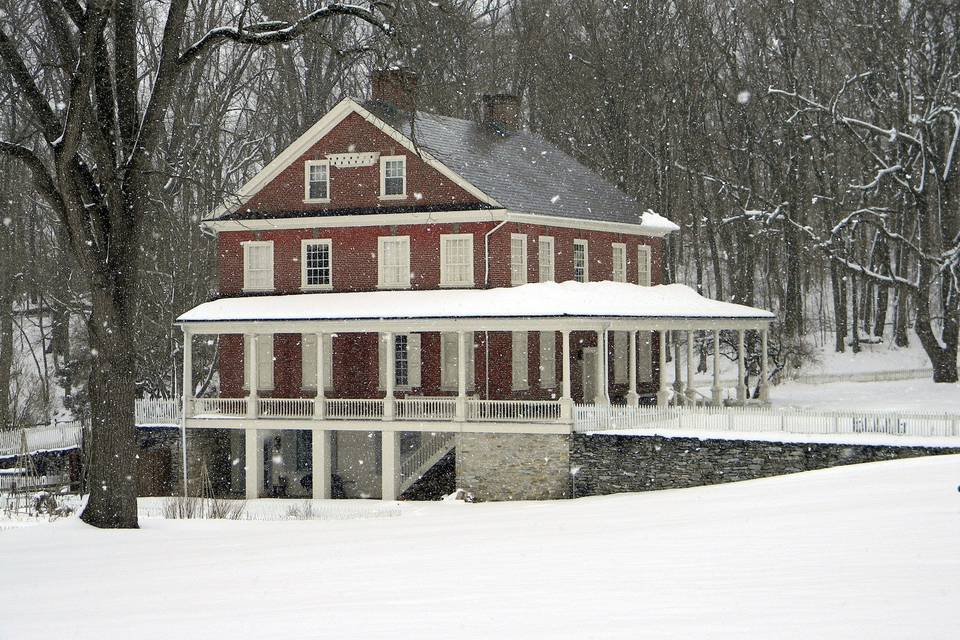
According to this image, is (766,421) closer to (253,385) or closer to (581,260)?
(581,260)

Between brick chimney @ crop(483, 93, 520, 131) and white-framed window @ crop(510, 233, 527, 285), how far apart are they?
23.4ft

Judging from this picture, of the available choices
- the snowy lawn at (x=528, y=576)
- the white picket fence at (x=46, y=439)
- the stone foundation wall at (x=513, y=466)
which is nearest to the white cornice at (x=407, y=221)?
the stone foundation wall at (x=513, y=466)

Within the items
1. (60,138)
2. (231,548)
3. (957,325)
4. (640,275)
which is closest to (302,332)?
(640,275)

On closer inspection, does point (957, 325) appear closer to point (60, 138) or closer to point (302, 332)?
point (302, 332)

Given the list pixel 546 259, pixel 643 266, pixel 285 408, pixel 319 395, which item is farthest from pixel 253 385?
pixel 643 266

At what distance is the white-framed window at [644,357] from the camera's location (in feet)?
128

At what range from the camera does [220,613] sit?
1048 cm

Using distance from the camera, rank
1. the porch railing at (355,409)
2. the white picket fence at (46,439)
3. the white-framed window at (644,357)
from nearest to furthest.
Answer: the porch railing at (355,409)
the white picket fence at (46,439)
the white-framed window at (644,357)

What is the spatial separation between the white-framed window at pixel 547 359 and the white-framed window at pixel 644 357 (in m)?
4.65

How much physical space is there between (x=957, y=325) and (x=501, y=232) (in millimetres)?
16139

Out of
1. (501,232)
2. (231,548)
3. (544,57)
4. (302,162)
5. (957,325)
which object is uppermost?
(544,57)

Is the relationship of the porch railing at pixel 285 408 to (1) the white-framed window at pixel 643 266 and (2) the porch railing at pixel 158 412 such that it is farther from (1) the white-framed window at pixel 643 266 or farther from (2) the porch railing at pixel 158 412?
(1) the white-framed window at pixel 643 266

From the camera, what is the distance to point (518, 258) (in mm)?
34000

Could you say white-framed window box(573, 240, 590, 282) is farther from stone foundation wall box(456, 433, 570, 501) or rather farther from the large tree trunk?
the large tree trunk
